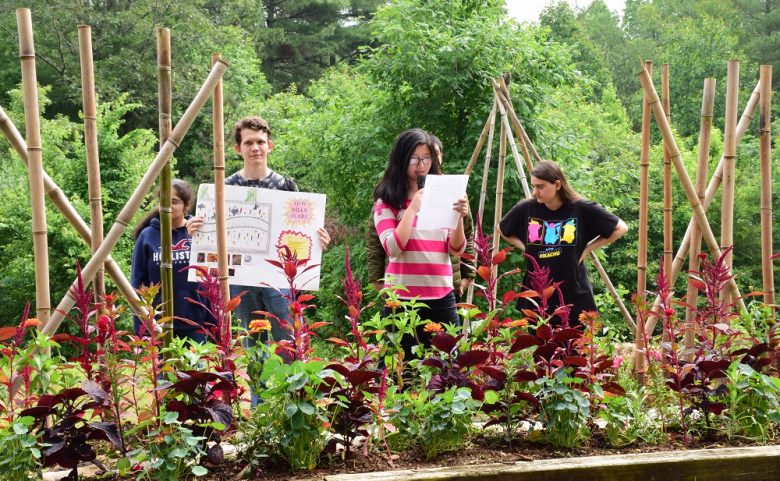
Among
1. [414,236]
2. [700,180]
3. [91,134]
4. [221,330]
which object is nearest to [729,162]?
[700,180]

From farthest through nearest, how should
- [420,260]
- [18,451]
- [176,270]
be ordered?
[176,270]
[420,260]
[18,451]

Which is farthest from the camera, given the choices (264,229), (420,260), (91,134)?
(420,260)

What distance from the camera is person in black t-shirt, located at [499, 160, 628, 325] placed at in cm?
405

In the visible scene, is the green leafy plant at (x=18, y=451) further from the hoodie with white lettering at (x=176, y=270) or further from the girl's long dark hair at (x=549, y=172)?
the girl's long dark hair at (x=549, y=172)

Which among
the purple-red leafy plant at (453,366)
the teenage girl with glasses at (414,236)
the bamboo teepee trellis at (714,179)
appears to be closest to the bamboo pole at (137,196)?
the teenage girl with glasses at (414,236)

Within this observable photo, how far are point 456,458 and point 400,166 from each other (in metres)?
1.61

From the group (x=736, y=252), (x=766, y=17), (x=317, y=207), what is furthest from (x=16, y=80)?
(x=766, y=17)

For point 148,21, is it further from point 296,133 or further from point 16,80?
point 296,133

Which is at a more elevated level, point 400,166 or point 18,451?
point 400,166

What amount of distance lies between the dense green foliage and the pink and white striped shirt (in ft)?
4.31

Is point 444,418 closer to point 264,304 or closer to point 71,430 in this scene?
point 71,430

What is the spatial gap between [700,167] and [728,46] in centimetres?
2396

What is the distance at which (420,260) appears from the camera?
3621 millimetres

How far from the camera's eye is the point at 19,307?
10469 millimetres
